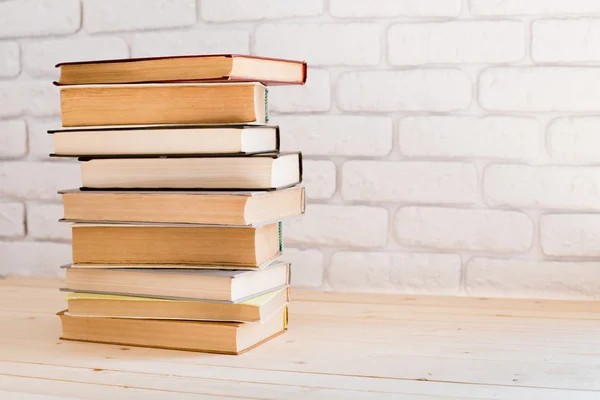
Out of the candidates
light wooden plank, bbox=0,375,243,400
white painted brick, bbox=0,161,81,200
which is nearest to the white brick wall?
white painted brick, bbox=0,161,81,200

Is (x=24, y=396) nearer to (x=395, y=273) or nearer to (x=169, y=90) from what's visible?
(x=169, y=90)

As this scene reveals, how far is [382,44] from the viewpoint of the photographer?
1448 millimetres

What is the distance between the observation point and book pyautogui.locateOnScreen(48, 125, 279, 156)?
102 cm

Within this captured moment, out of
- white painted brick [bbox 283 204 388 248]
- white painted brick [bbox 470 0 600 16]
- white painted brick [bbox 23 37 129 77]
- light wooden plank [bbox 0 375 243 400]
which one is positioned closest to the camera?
light wooden plank [bbox 0 375 243 400]

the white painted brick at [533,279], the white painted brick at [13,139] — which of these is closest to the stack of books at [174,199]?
the white painted brick at [533,279]

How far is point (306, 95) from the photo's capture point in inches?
58.8

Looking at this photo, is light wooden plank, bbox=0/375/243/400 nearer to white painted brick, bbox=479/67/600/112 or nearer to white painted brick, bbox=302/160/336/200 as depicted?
white painted brick, bbox=302/160/336/200

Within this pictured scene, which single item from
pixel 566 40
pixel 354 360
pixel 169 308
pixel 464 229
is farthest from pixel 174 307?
pixel 566 40

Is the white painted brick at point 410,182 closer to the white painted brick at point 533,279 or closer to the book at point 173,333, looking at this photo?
the white painted brick at point 533,279

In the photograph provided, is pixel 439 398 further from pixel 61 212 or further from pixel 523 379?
pixel 61 212

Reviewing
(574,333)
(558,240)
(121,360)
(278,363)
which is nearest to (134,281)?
(121,360)

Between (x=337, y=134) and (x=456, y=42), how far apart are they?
0.27 meters

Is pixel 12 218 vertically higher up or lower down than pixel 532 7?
lower down

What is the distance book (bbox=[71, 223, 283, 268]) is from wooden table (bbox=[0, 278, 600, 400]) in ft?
0.39
